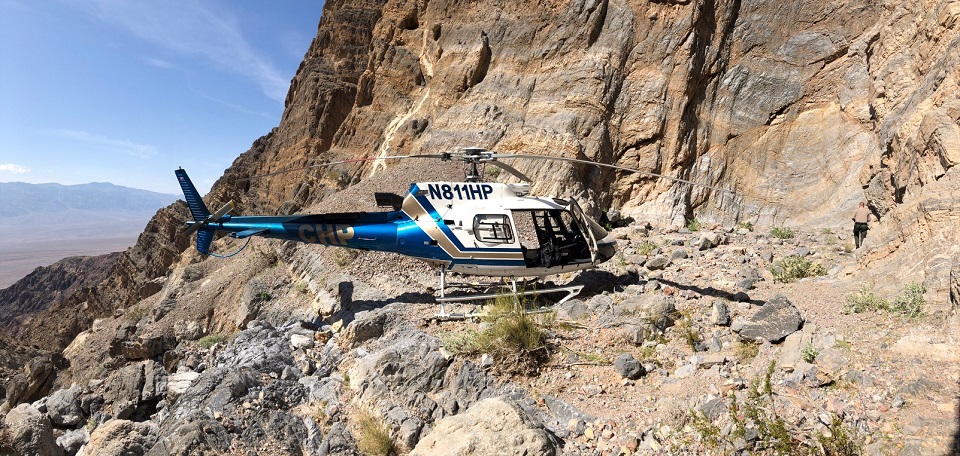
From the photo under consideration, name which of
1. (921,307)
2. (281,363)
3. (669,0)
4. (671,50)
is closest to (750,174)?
(671,50)

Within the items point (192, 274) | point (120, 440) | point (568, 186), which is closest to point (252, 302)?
point (120, 440)

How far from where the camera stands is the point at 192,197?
31.8ft

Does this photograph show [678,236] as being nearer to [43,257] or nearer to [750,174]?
[750,174]

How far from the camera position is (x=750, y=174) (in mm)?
16953

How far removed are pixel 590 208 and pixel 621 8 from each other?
867 centimetres

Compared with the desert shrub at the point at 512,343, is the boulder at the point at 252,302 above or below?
below

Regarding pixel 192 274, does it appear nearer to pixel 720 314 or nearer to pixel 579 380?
pixel 579 380

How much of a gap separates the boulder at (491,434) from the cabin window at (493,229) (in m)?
4.01

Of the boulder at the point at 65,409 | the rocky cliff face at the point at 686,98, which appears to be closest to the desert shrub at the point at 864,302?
the rocky cliff face at the point at 686,98

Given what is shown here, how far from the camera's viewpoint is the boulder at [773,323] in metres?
5.97

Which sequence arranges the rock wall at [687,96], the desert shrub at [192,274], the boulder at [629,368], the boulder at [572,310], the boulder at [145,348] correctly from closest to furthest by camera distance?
the boulder at [629,368]
the boulder at [572,310]
the boulder at [145,348]
the rock wall at [687,96]
the desert shrub at [192,274]

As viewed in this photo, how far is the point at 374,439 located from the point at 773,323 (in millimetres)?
5500

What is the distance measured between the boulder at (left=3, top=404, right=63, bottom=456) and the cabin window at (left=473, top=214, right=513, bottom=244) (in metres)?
7.51

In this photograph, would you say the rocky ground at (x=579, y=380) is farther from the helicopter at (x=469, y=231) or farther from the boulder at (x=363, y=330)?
the helicopter at (x=469, y=231)
